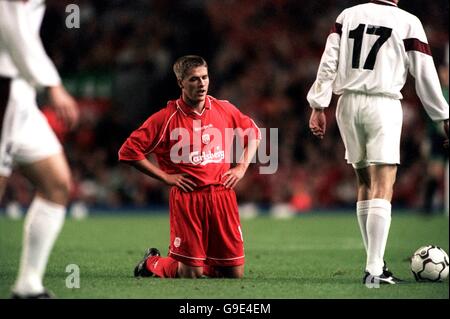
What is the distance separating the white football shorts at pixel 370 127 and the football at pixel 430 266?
80 cm

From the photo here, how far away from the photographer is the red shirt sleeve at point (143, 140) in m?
6.75

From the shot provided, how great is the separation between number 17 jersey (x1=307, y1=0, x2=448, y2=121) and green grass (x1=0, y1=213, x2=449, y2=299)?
1.32 m

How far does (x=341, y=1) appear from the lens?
66.7 feet

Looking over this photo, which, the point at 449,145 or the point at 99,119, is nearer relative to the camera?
the point at 449,145

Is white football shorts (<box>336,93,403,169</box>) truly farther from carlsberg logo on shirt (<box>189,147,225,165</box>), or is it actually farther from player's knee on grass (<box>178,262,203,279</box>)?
player's knee on grass (<box>178,262,203,279</box>)

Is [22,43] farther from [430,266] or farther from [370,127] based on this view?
[430,266]

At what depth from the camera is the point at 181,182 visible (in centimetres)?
687

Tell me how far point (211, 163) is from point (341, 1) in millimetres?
14002

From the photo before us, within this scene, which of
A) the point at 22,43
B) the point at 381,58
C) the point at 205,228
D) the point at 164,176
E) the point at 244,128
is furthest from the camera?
the point at 244,128

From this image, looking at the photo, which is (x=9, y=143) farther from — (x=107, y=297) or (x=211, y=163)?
(x=211, y=163)

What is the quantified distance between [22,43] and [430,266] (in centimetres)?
342

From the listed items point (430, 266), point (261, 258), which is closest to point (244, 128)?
point (430, 266)

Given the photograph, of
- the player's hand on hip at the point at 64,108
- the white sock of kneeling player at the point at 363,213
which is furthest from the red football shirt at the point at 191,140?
the player's hand on hip at the point at 64,108

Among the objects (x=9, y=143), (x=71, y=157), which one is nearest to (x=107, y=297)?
(x=9, y=143)
